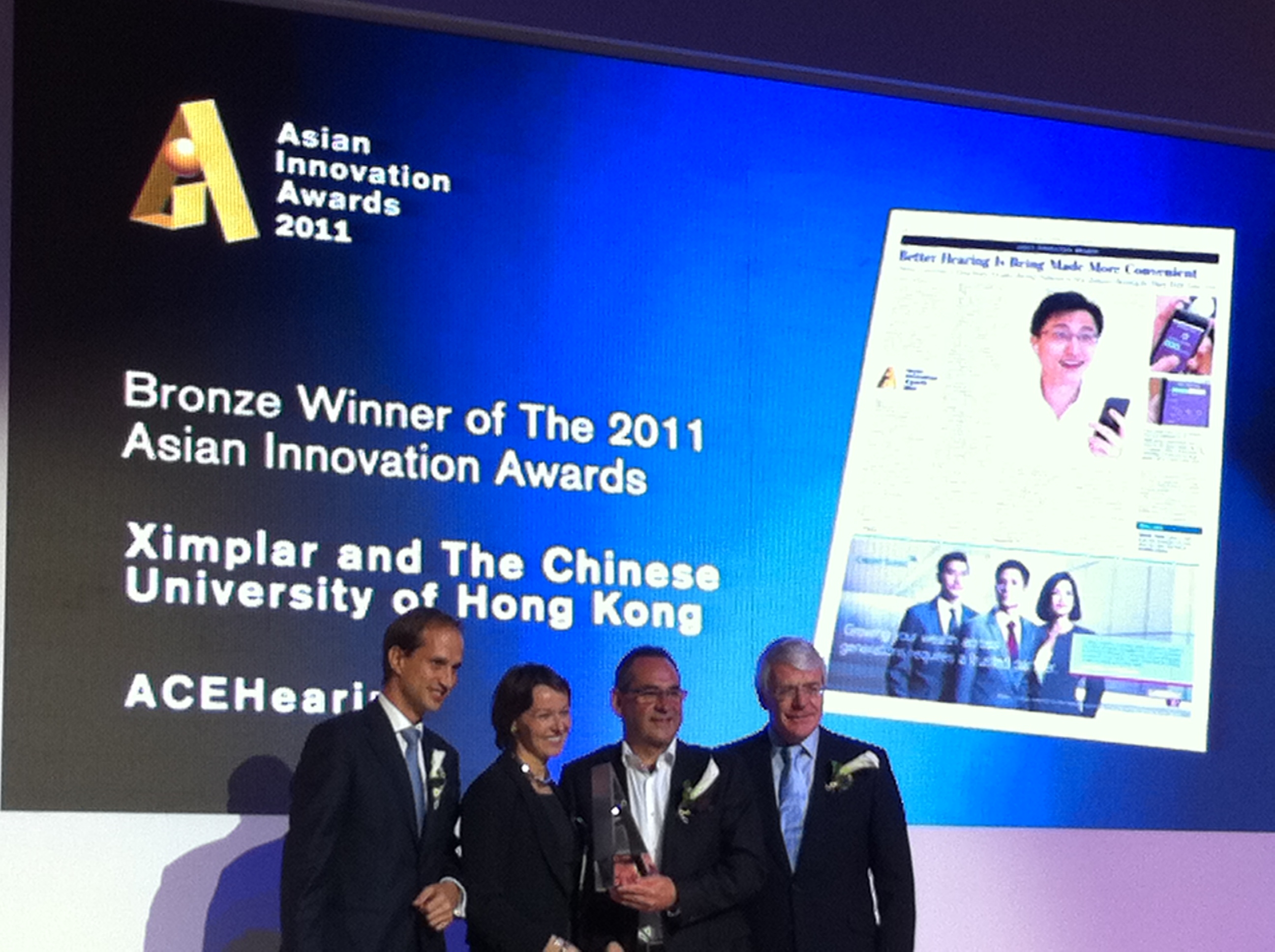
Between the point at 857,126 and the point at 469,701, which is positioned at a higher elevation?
the point at 857,126

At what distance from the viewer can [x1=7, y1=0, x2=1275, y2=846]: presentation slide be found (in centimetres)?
429

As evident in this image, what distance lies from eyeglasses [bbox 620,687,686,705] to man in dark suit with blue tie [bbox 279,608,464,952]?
0.39m

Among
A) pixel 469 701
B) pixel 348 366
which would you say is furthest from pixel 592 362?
pixel 469 701

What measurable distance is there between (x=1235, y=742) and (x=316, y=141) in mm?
3160

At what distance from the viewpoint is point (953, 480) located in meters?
5.11

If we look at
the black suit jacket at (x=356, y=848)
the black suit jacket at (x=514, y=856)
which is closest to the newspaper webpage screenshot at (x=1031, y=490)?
the black suit jacket at (x=514, y=856)

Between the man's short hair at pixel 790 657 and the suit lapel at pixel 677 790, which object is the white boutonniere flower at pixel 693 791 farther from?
the man's short hair at pixel 790 657

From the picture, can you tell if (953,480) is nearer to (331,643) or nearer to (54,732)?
(331,643)

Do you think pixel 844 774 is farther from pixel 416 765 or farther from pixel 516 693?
pixel 416 765

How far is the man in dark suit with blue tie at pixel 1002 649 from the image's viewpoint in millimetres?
5016

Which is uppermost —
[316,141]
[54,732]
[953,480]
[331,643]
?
[316,141]

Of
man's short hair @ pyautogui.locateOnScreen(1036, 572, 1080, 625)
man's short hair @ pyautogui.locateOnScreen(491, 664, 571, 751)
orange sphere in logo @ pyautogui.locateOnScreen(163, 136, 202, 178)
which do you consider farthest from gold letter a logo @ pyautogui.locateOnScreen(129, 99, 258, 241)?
man's short hair @ pyautogui.locateOnScreen(1036, 572, 1080, 625)

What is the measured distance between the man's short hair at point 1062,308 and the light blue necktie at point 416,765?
7.96ft

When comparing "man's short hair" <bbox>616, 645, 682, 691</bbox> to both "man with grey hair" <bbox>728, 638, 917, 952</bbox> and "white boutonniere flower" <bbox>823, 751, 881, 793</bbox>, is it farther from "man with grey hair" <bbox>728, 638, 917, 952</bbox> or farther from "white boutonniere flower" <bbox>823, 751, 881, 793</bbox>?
"white boutonniere flower" <bbox>823, 751, 881, 793</bbox>
